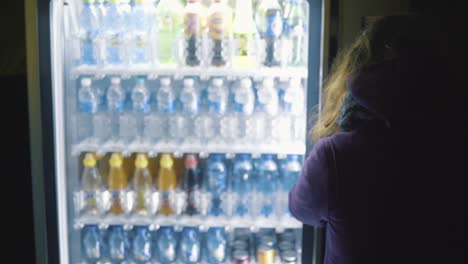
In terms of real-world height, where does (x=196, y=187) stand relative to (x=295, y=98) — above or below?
below

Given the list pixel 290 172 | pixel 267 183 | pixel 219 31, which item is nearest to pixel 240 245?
pixel 267 183

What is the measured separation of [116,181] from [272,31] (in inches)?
39.8

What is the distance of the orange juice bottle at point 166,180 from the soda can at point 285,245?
0.54 metres

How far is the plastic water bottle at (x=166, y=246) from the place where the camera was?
2.29 metres

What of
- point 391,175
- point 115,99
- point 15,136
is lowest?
point 15,136

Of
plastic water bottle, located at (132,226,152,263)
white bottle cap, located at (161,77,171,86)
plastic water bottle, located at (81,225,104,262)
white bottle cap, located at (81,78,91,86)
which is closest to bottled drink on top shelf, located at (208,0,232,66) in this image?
white bottle cap, located at (161,77,171,86)

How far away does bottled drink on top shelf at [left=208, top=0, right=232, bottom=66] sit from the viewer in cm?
214

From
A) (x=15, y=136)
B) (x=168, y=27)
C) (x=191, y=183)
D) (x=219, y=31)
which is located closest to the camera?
(x=219, y=31)

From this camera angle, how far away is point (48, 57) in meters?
1.96

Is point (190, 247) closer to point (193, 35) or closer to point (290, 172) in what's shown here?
point (290, 172)

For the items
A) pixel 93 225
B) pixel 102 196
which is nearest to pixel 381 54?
pixel 102 196

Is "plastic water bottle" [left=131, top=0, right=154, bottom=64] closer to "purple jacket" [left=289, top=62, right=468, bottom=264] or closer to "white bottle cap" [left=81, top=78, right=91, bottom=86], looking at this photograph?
"white bottle cap" [left=81, top=78, right=91, bottom=86]

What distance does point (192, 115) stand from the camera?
2229mm

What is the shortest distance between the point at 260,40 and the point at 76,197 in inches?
42.7
